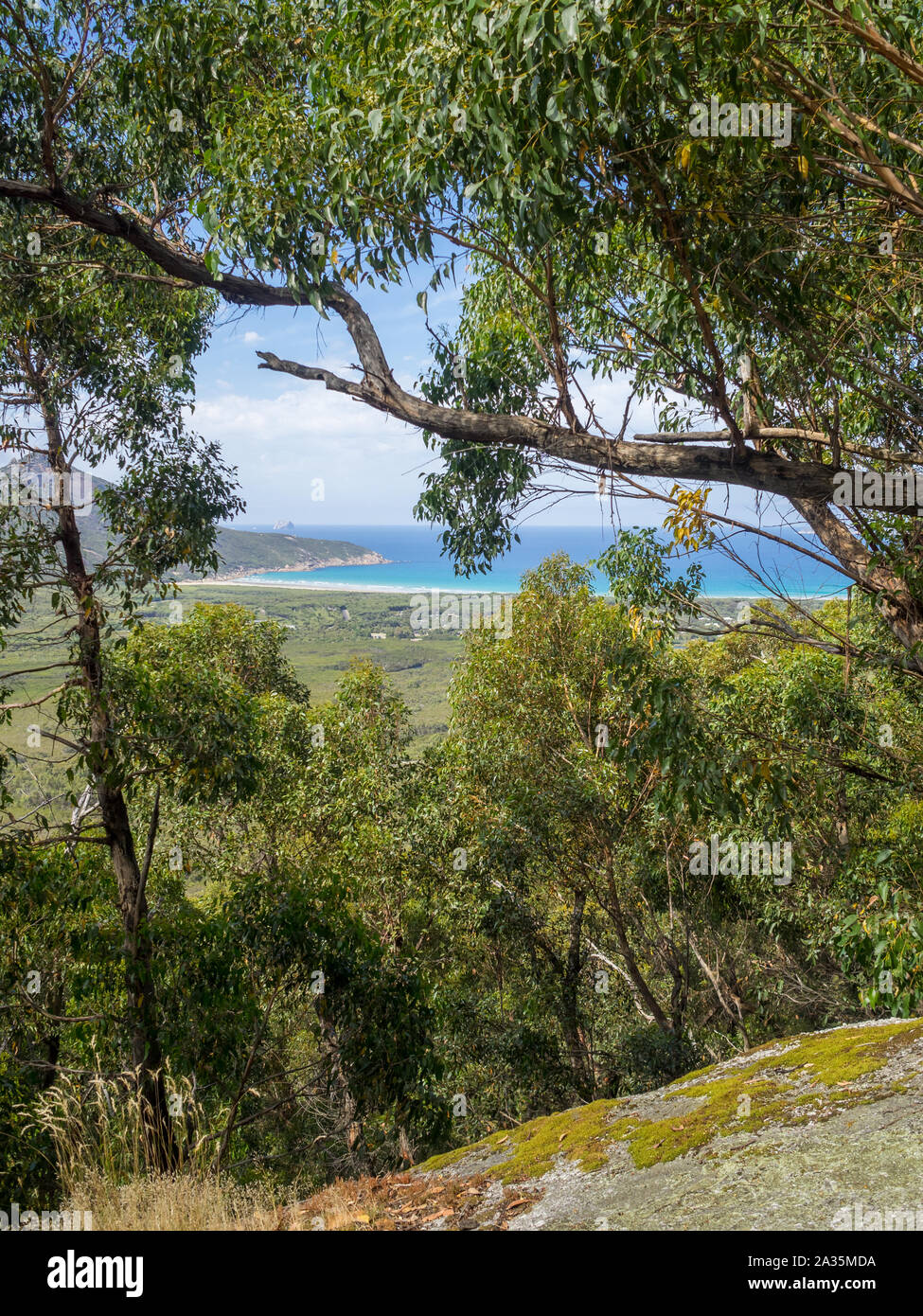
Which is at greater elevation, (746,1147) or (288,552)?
Answer: (288,552)

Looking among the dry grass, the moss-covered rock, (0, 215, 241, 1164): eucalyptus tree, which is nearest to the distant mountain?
(0, 215, 241, 1164): eucalyptus tree

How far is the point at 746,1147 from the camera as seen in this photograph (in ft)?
11.2

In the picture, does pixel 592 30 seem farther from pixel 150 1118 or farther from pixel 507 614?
pixel 507 614

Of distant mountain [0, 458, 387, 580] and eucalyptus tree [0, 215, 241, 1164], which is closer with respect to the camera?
eucalyptus tree [0, 215, 241, 1164]

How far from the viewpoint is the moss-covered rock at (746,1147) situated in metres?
2.87

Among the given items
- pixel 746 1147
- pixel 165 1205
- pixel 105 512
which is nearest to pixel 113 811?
pixel 105 512

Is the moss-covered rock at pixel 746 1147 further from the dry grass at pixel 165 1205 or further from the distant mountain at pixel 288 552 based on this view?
the distant mountain at pixel 288 552

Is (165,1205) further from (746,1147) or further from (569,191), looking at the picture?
(569,191)

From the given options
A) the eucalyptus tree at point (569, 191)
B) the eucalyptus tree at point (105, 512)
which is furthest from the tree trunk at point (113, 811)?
the eucalyptus tree at point (569, 191)

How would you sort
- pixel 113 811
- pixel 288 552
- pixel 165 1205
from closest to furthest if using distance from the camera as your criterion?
pixel 165 1205
pixel 113 811
pixel 288 552

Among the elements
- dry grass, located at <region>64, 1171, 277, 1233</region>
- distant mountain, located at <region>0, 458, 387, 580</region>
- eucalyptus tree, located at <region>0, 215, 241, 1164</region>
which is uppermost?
distant mountain, located at <region>0, 458, 387, 580</region>

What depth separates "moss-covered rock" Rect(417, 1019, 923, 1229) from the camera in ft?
9.41

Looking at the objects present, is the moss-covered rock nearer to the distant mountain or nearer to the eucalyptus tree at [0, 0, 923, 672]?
the eucalyptus tree at [0, 0, 923, 672]

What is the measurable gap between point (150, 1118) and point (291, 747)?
8.35 meters
